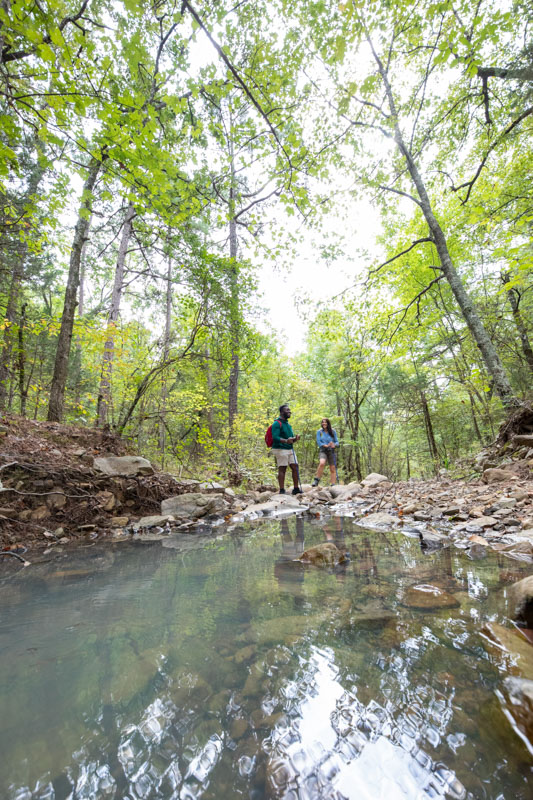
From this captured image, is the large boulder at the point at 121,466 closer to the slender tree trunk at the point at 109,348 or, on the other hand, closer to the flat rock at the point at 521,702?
the slender tree trunk at the point at 109,348

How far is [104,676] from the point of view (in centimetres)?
131

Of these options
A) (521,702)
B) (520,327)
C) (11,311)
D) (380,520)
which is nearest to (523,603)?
(521,702)

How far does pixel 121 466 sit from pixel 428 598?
4.92 metres

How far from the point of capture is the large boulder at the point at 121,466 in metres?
5.21

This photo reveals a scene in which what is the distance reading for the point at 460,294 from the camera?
715 centimetres

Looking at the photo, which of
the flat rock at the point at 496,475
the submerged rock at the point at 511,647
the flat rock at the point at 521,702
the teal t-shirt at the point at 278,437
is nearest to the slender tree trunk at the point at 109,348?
the teal t-shirt at the point at 278,437

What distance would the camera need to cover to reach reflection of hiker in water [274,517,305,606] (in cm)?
220

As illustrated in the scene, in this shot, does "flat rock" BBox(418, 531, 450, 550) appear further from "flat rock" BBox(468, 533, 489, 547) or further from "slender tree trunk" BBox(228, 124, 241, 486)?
"slender tree trunk" BBox(228, 124, 241, 486)

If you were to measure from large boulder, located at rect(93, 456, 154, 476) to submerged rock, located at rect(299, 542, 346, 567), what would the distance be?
11.9 feet

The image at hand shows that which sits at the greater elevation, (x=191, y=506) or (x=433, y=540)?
(x=191, y=506)

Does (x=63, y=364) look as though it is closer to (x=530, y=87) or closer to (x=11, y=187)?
(x=11, y=187)

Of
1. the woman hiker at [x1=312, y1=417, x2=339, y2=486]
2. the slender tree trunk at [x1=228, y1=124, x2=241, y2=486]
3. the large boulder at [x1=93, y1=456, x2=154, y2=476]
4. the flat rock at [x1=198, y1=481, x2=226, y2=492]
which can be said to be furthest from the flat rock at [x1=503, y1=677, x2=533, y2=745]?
the woman hiker at [x1=312, y1=417, x2=339, y2=486]

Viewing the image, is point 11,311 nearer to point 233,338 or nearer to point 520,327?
point 233,338

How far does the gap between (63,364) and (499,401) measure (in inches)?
371
